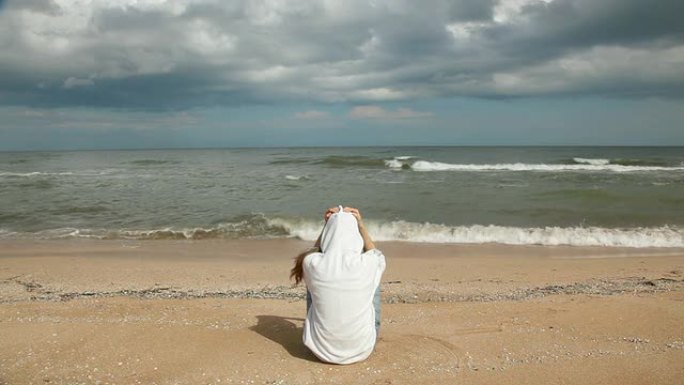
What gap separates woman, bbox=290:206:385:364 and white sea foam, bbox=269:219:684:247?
25.7ft

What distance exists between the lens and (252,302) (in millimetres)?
5652

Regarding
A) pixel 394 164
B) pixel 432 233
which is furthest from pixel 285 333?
pixel 394 164

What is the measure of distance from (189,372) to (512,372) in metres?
2.51

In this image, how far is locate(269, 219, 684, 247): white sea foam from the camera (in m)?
10.8

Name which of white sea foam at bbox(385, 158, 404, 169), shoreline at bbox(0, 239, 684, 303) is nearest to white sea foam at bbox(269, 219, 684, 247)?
shoreline at bbox(0, 239, 684, 303)

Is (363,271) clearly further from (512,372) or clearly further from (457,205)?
(457,205)

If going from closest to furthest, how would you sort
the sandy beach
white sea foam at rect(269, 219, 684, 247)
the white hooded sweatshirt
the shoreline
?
the white hooded sweatshirt
the sandy beach
the shoreline
white sea foam at rect(269, 219, 684, 247)

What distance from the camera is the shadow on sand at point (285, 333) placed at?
407 centimetres

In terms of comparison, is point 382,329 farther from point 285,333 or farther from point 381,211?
point 381,211

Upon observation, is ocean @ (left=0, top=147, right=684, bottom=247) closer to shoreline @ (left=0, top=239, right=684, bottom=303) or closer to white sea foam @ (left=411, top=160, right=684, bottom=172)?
shoreline @ (left=0, top=239, right=684, bottom=303)

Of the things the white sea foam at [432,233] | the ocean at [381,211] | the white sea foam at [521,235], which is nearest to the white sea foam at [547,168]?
the ocean at [381,211]

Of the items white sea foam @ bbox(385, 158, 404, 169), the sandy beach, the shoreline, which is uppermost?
white sea foam @ bbox(385, 158, 404, 169)

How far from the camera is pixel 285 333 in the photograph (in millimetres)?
4559

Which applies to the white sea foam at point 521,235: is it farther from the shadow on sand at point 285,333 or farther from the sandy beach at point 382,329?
the shadow on sand at point 285,333
